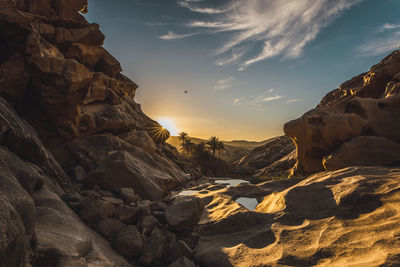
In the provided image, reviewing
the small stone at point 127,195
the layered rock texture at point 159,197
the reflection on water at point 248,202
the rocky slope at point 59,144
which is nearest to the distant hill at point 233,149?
the rocky slope at point 59,144

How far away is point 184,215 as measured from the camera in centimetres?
696

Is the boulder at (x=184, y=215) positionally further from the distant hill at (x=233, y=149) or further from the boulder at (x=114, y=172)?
the distant hill at (x=233, y=149)

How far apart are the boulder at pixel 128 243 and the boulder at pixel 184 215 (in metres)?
1.37

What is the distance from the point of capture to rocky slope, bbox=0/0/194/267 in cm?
350

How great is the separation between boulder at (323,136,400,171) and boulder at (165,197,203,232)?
21.3 feet

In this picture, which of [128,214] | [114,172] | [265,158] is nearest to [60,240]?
[128,214]

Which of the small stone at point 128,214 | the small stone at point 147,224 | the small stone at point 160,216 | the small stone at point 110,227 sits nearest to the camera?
the small stone at point 110,227

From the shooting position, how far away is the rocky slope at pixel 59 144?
3.50 m

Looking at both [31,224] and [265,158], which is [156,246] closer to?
[31,224]

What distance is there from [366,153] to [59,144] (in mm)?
17268

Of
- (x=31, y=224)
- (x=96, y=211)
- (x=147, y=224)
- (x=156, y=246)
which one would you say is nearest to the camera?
(x=31, y=224)

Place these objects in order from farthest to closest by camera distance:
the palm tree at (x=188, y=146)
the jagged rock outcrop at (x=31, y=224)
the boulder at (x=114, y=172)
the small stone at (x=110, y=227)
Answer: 1. the palm tree at (x=188, y=146)
2. the boulder at (x=114, y=172)
3. the small stone at (x=110, y=227)
4. the jagged rock outcrop at (x=31, y=224)

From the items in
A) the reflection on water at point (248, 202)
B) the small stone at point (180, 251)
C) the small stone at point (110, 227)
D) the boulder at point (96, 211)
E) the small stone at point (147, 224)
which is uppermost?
the boulder at point (96, 211)

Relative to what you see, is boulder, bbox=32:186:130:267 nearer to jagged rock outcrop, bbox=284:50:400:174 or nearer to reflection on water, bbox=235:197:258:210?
reflection on water, bbox=235:197:258:210
